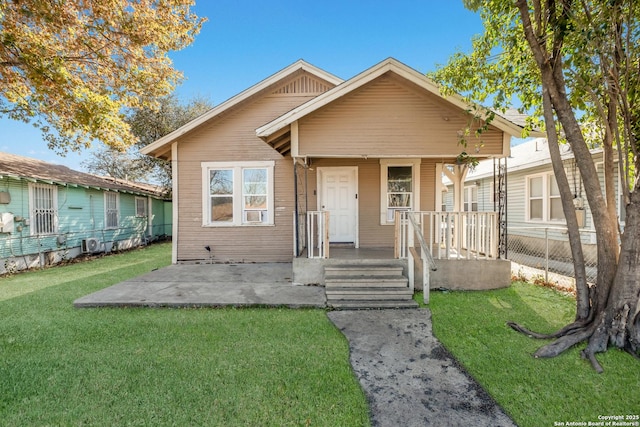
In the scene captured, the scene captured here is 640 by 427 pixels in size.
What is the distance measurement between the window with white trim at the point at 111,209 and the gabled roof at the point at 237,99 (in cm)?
658

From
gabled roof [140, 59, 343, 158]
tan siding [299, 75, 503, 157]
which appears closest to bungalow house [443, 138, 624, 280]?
tan siding [299, 75, 503, 157]

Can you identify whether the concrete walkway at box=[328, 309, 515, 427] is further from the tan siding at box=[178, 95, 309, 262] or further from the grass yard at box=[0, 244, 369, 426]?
the tan siding at box=[178, 95, 309, 262]

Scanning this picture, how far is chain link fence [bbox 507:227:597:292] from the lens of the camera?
22.0 feet

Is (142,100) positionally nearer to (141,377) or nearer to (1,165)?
(1,165)

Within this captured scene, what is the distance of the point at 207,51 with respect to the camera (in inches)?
555

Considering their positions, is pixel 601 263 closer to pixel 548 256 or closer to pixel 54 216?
pixel 548 256

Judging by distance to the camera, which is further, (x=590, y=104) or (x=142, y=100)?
(x=142, y=100)

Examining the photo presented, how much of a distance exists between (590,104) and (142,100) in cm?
1289

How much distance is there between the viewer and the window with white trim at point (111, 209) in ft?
43.9

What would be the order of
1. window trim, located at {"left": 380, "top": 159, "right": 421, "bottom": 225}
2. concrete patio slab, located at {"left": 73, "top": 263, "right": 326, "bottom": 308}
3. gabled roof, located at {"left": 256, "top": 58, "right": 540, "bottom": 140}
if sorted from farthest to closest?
window trim, located at {"left": 380, "top": 159, "right": 421, "bottom": 225}
gabled roof, located at {"left": 256, "top": 58, "right": 540, "bottom": 140}
concrete patio slab, located at {"left": 73, "top": 263, "right": 326, "bottom": 308}

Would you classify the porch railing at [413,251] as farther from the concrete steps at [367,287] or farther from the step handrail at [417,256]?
the concrete steps at [367,287]

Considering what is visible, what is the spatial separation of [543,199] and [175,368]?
11475 millimetres

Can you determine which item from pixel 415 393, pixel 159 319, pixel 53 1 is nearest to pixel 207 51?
pixel 53 1

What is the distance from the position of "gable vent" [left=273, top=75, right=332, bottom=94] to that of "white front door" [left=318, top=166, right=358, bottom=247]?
2459mm
